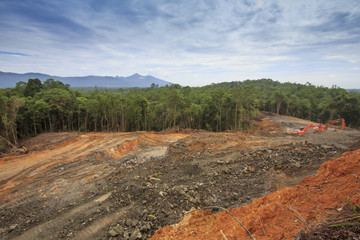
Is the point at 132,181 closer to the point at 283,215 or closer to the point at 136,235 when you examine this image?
the point at 136,235

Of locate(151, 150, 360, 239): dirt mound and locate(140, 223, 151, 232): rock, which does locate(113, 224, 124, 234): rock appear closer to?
locate(140, 223, 151, 232): rock

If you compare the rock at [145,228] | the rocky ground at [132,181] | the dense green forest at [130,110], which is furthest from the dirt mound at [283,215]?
the dense green forest at [130,110]

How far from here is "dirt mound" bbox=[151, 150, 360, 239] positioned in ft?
9.90

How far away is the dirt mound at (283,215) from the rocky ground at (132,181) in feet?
2.75

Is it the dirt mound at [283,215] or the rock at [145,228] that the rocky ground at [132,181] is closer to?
the rock at [145,228]

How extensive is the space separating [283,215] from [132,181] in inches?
225

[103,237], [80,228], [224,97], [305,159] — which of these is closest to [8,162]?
[80,228]

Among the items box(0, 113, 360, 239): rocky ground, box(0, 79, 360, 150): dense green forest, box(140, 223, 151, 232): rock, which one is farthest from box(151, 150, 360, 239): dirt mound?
box(0, 79, 360, 150): dense green forest

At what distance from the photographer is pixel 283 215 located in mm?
3479

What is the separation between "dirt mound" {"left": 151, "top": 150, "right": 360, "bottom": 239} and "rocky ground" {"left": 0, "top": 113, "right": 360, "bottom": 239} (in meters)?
0.84

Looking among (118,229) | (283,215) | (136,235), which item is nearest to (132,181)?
(118,229)

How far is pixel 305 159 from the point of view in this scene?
8.66 metres

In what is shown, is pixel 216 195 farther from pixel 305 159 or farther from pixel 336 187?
pixel 305 159

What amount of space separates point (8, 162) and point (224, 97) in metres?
19.0
